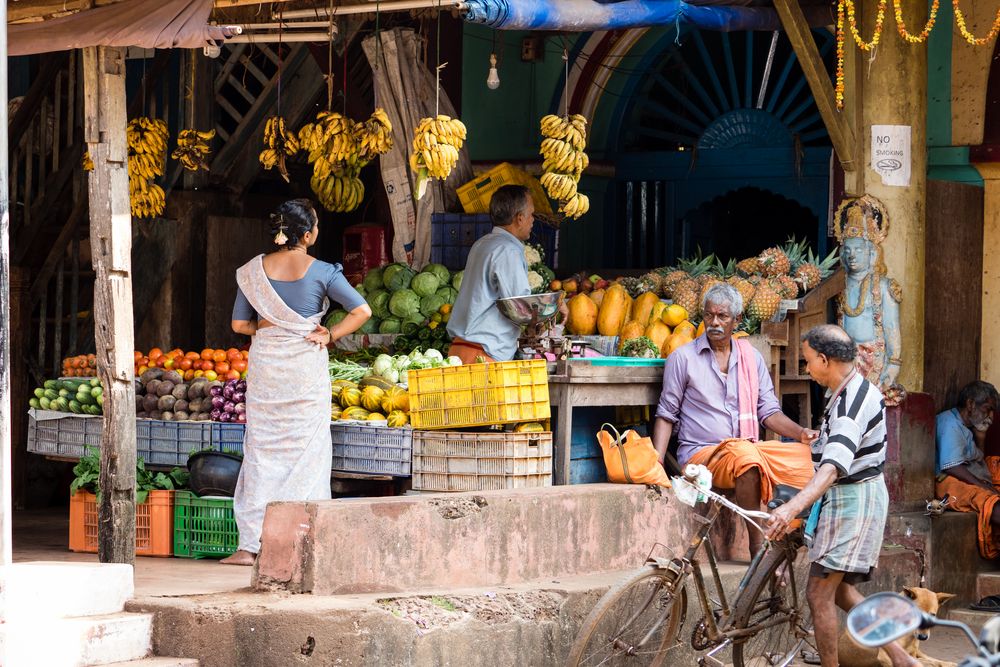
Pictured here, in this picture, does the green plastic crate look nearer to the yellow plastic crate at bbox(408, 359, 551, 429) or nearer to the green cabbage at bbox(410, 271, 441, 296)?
the yellow plastic crate at bbox(408, 359, 551, 429)

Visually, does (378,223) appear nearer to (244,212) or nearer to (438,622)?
(244,212)

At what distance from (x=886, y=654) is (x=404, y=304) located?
3.77m

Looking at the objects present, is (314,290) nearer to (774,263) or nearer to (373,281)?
(373,281)

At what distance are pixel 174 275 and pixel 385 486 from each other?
3943 millimetres

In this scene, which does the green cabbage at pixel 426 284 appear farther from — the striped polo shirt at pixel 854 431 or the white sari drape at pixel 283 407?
the striped polo shirt at pixel 854 431

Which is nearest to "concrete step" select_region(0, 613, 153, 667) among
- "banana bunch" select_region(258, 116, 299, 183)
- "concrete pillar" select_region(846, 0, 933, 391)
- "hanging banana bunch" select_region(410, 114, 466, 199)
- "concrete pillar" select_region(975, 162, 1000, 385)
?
"hanging banana bunch" select_region(410, 114, 466, 199)

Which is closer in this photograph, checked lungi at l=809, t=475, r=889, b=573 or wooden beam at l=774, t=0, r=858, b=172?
checked lungi at l=809, t=475, r=889, b=573

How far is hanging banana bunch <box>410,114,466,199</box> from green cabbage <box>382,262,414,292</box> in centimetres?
150

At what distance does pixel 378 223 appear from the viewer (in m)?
11.2

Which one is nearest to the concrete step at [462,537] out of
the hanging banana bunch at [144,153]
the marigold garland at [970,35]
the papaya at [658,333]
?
the papaya at [658,333]

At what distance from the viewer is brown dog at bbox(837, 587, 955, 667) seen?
23.4 feet

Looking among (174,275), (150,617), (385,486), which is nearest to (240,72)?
(174,275)

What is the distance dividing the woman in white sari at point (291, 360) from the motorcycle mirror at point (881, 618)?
159 inches

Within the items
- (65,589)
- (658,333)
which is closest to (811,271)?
(658,333)
